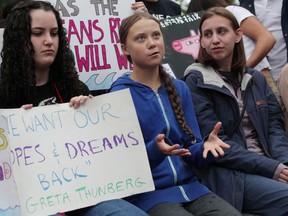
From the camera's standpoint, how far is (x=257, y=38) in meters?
4.79

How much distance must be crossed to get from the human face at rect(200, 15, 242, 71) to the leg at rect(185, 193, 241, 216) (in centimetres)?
100

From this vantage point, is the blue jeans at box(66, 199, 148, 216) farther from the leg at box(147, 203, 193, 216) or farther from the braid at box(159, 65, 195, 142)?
the braid at box(159, 65, 195, 142)

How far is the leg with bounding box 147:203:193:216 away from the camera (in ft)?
10.5

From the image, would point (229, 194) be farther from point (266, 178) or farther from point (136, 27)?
point (136, 27)

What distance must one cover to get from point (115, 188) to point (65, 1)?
1572mm

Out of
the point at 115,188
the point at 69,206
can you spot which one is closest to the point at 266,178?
the point at 115,188

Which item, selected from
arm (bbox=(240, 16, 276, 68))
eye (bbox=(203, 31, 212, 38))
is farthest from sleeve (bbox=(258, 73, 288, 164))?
arm (bbox=(240, 16, 276, 68))

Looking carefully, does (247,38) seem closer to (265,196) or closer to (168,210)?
(265,196)

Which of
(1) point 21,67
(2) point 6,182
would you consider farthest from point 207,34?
(2) point 6,182

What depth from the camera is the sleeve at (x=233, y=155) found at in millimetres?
3645

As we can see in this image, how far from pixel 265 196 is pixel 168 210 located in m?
0.62

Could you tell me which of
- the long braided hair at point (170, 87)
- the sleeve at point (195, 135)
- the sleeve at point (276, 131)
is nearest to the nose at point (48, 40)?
the long braided hair at point (170, 87)

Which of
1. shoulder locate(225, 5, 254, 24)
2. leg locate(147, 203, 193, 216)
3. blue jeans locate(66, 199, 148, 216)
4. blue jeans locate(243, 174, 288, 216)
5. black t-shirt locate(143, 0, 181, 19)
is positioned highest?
black t-shirt locate(143, 0, 181, 19)

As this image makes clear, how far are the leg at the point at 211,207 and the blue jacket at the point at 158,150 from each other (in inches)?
1.5
